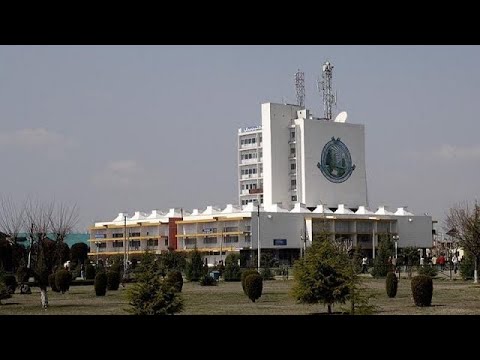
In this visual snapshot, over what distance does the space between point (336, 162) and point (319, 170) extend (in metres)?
3.63

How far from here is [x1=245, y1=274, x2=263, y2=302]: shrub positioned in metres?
25.0

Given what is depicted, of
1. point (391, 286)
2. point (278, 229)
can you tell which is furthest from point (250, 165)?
point (391, 286)

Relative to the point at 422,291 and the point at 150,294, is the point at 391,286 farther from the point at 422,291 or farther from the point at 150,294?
the point at 150,294

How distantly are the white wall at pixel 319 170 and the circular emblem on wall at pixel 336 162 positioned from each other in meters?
0.46

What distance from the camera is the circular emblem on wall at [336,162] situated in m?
88.8

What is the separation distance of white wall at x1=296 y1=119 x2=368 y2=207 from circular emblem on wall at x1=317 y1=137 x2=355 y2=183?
46 centimetres

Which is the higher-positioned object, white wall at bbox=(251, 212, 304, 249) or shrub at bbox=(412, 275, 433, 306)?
white wall at bbox=(251, 212, 304, 249)

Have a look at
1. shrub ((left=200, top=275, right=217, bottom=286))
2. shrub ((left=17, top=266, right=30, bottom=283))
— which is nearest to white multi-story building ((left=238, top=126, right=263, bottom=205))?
shrub ((left=200, top=275, right=217, bottom=286))

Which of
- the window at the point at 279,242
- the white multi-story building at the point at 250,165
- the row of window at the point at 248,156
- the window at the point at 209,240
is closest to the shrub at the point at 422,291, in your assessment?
the window at the point at 279,242

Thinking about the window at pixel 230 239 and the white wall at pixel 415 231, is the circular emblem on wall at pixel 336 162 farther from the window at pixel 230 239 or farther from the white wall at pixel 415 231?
the window at pixel 230 239

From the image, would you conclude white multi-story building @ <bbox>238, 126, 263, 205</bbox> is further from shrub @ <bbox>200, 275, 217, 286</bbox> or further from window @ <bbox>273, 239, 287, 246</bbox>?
shrub @ <bbox>200, 275, 217, 286</bbox>
